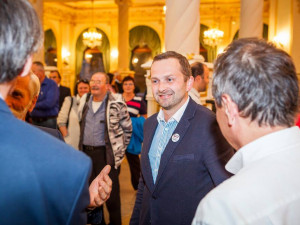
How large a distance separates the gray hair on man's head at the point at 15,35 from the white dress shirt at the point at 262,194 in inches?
25.3

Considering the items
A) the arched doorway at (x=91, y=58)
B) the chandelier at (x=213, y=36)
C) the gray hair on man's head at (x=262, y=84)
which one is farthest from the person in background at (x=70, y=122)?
the arched doorway at (x=91, y=58)

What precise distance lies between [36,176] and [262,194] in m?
0.60

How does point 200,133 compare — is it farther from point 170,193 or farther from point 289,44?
point 289,44

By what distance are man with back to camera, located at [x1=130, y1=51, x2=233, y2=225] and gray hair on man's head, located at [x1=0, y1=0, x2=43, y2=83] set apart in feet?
3.74

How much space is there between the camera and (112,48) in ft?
60.0

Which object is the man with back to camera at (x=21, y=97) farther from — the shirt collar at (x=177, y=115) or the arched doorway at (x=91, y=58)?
the arched doorway at (x=91, y=58)

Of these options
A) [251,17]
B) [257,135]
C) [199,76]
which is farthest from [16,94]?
[251,17]

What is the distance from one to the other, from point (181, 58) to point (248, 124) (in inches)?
46.8

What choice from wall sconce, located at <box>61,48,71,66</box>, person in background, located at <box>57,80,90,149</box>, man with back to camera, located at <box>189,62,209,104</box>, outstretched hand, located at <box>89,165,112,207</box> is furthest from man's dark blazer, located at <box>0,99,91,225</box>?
wall sconce, located at <box>61,48,71,66</box>

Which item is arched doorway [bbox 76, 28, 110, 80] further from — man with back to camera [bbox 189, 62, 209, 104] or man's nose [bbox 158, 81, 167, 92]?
man's nose [bbox 158, 81, 167, 92]

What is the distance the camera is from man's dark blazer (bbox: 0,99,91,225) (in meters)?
0.83

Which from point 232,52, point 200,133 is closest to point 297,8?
point 200,133

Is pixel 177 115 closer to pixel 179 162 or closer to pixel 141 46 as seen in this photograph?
pixel 179 162

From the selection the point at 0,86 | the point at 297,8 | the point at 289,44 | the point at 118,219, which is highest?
the point at 297,8
